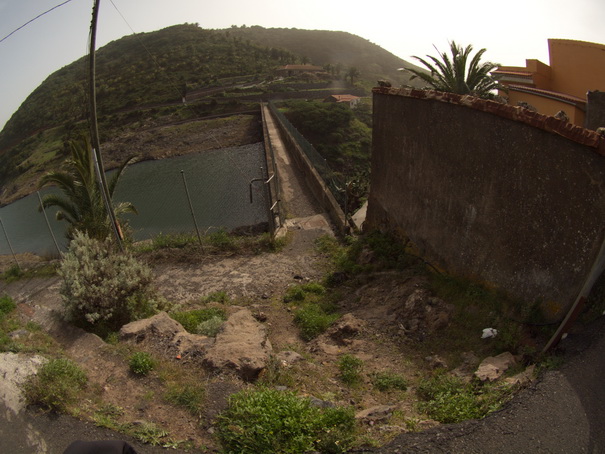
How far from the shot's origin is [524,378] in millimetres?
4379

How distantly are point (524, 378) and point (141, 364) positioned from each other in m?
4.29

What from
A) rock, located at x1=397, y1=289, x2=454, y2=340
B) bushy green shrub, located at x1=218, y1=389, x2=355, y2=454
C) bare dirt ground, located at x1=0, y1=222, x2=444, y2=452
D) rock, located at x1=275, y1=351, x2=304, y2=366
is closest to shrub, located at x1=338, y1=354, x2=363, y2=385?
bare dirt ground, located at x1=0, y1=222, x2=444, y2=452

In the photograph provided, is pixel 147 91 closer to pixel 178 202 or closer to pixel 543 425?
pixel 178 202

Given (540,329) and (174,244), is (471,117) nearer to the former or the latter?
(540,329)

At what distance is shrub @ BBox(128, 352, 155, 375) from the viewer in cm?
518

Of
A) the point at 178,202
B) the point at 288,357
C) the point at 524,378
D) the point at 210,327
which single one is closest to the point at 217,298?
the point at 210,327

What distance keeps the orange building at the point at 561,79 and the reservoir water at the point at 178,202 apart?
22.9 ft

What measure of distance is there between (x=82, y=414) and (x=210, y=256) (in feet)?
25.5

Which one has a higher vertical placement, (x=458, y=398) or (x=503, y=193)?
(x=503, y=193)

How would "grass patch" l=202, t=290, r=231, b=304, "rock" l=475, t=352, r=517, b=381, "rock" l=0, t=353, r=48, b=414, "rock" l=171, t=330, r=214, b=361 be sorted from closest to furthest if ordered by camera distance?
1. "rock" l=0, t=353, r=48, b=414
2. "rock" l=475, t=352, r=517, b=381
3. "rock" l=171, t=330, r=214, b=361
4. "grass patch" l=202, t=290, r=231, b=304

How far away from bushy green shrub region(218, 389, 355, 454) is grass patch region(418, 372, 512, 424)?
94 cm

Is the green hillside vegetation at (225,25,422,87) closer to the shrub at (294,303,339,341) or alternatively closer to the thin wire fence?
the thin wire fence

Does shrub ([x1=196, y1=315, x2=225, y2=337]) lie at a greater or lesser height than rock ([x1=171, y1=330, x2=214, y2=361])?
lesser

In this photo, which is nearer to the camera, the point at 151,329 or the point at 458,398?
the point at 458,398
